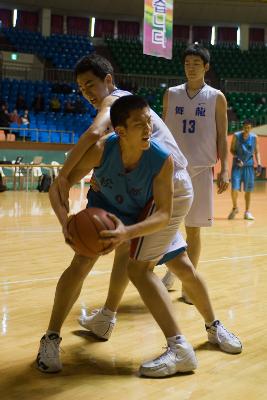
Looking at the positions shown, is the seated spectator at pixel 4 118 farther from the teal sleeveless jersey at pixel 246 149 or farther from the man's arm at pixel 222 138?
the man's arm at pixel 222 138

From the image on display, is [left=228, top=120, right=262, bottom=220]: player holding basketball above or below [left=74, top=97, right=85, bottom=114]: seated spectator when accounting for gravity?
below

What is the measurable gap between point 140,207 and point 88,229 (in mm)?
521

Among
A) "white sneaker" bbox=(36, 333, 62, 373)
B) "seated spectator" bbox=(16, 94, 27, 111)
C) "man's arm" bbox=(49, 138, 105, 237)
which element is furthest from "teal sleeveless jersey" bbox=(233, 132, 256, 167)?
"seated spectator" bbox=(16, 94, 27, 111)

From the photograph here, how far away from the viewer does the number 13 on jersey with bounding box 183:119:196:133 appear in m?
4.35

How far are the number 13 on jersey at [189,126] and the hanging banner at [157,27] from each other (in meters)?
9.50

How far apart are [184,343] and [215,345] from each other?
0.46 m

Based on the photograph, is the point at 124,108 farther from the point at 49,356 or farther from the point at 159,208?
the point at 49,356

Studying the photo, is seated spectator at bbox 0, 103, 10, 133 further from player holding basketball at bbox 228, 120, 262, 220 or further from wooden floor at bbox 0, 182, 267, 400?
wooden floor at bbox 0, 182, 267, 400

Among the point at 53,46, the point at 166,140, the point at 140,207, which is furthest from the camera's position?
the point at 53,46

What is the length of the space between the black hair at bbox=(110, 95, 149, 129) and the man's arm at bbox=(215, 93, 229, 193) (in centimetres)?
170

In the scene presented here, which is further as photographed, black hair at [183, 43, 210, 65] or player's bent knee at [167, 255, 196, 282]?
black hair at [183, 43, 210, 65]

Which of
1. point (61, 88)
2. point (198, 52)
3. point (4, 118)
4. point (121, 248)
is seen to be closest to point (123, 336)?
point (121, 248)

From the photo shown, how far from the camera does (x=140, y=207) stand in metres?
2.90

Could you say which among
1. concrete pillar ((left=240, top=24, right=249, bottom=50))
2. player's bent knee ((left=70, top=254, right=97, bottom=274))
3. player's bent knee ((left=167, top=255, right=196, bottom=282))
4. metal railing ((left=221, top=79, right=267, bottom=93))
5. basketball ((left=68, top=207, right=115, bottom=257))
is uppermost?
concrete pillar ((left=240, top=24, right=249, bottom=50))
